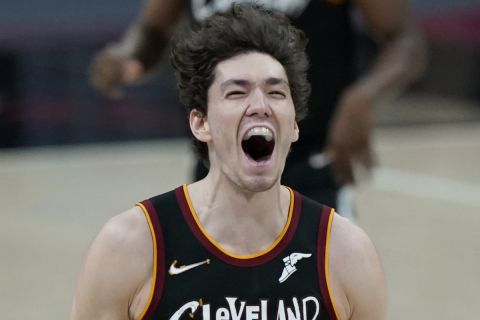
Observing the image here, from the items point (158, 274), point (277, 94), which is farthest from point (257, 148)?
point (158, 274)

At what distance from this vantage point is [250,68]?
2475 millimetres

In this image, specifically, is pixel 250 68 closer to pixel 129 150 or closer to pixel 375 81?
pixel 375 81

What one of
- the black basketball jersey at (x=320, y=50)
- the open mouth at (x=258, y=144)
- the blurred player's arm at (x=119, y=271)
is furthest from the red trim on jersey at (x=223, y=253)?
the black basketball jersey at (x=320, y=50)

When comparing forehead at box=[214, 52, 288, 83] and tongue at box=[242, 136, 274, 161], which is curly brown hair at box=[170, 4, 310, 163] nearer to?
forehead at box=[214, 52, 288, 83]

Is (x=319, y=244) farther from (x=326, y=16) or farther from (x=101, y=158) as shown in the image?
(x=101, y=158)

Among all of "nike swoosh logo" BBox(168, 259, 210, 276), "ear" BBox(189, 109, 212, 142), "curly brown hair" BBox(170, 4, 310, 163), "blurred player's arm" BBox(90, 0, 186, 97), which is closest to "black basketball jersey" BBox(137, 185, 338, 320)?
"nike swoosh logo" BBox(168, 259, 210, 276)

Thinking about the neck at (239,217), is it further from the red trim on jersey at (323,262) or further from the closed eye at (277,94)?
the closed eye at (277,94)

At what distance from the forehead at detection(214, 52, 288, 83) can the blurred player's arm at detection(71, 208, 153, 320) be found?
0.39m

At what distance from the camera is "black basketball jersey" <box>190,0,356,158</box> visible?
4.09m

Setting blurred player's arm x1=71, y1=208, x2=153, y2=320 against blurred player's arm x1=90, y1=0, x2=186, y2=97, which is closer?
blurred player's arm x1=71, y1=208, x2=153, y2=320

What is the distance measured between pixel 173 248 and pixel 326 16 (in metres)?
1.84

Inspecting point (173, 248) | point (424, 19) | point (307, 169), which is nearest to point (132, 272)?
point (173, 248)

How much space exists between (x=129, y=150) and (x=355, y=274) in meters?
8.28

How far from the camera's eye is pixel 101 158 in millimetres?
10484
